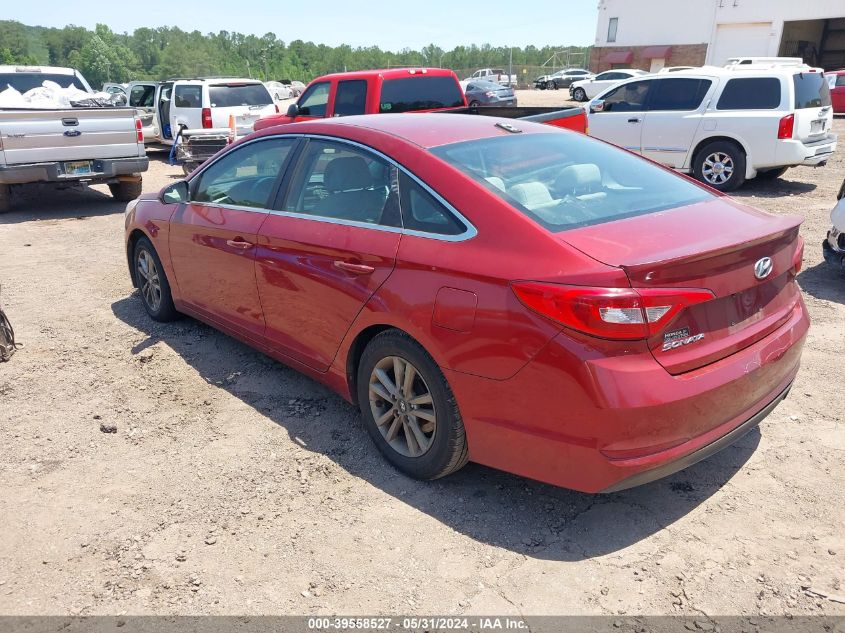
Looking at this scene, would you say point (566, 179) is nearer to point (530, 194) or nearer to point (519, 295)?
→ point (530, 194)

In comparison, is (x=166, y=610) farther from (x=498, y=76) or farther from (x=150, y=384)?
(x=498, y=76)

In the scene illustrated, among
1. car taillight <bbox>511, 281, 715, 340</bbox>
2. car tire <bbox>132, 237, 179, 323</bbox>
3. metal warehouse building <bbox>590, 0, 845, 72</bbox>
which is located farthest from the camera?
metal warehouse building <bbox>590, 0, 845, 72</bbox>

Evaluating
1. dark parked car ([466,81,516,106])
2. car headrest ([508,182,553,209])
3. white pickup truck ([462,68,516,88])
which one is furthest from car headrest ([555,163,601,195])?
white pickup truck ([462,68,516,88])

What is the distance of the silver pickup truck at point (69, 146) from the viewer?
898cm

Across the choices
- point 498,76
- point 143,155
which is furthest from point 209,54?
point 143,155

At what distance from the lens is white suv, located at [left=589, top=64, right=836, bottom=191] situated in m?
9.95

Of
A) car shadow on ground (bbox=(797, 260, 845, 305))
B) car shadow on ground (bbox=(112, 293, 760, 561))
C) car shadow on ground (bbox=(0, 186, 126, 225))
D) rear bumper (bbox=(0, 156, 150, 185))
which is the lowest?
car shadow on ground (bbox=(0, 186, 126, 225))

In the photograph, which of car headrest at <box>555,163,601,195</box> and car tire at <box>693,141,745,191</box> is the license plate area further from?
car tire at <box>693,141,745,191</box>

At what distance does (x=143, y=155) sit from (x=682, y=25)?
1599 inches

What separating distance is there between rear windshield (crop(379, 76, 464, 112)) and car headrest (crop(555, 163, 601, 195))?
673 centimetres

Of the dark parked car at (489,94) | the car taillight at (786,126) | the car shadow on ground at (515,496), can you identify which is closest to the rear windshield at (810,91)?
the car taillight at (786,126)

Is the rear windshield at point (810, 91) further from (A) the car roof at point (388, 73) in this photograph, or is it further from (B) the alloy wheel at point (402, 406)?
(B) the alloy wheel at point (402, 406)

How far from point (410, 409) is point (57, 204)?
1022 centimetres

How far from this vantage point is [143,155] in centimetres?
1031
